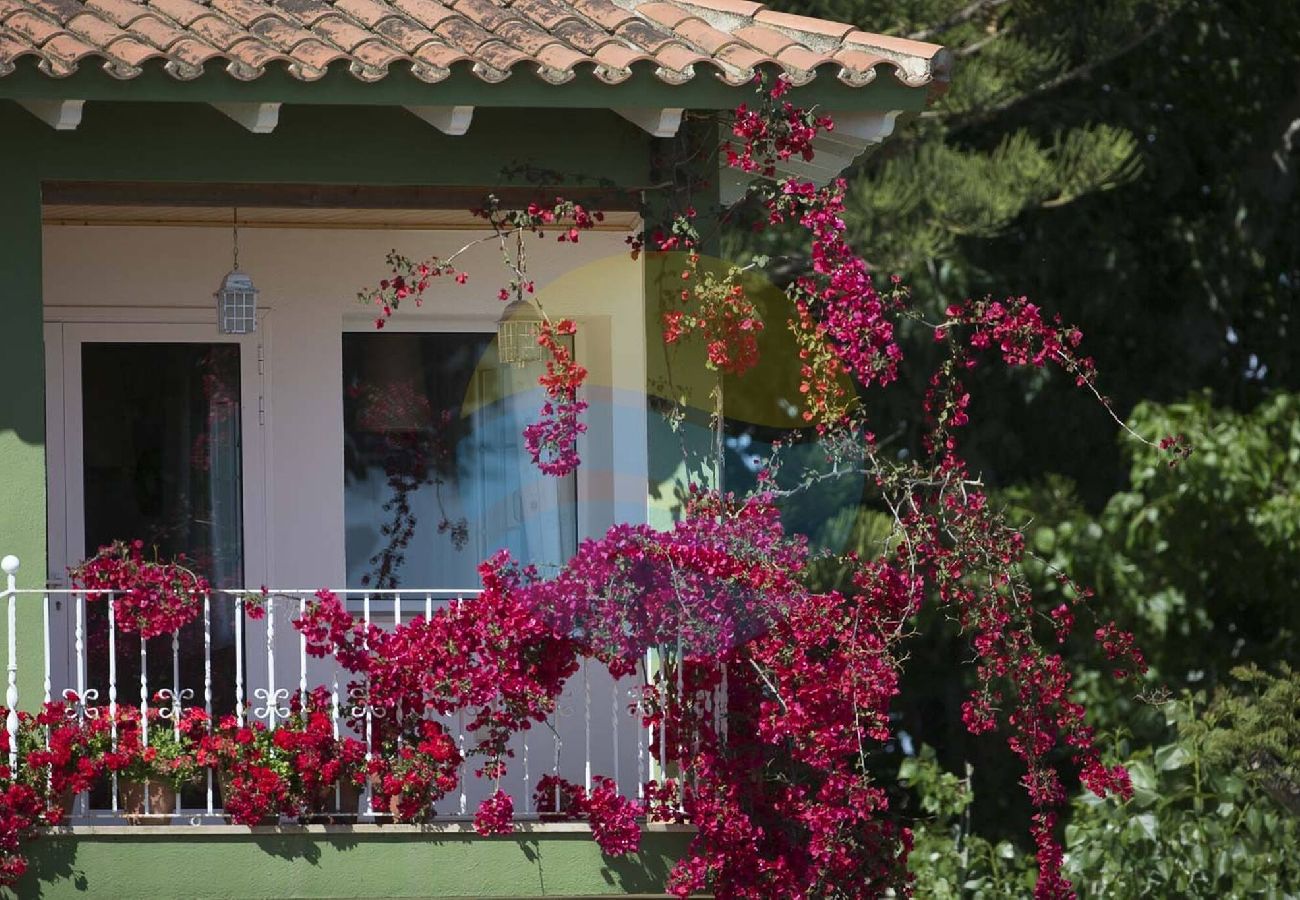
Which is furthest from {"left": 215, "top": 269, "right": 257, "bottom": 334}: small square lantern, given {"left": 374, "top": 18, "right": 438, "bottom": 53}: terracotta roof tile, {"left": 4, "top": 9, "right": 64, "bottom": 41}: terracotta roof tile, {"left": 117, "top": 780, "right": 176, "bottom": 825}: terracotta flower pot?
{"left": 117, "top": 780, "right": 176, "bottom": 825}: terracotta flower pot

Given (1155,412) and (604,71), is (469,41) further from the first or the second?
(1155,412)

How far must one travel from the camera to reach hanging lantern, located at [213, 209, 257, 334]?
31.2 feet

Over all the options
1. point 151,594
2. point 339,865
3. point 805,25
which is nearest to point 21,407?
point 151,594

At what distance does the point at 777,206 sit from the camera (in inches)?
323

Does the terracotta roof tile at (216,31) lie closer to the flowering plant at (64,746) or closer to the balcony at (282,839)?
the balcony at (282,839)

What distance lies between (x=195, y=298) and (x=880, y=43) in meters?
3.46

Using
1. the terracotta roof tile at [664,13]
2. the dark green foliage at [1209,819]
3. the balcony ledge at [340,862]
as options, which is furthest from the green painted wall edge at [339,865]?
the dark green foliage at [1209,819]

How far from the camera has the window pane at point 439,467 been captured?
10.2 metres

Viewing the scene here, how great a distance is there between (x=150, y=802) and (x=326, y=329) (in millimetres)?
2768

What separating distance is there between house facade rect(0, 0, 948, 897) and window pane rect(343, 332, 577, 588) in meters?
0.01

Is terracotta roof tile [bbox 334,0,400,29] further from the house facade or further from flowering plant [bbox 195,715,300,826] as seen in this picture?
flowering plant [bbox 195,715,300,826]

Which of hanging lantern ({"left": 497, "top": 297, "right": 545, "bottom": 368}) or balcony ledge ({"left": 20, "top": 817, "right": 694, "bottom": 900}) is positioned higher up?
hanging lantern ({"left": 497, "top": 297, "right": 545, "bottom": 368})

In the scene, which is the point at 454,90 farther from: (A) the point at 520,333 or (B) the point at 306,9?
(A) the point at 520,333

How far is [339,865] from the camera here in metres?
8.01
